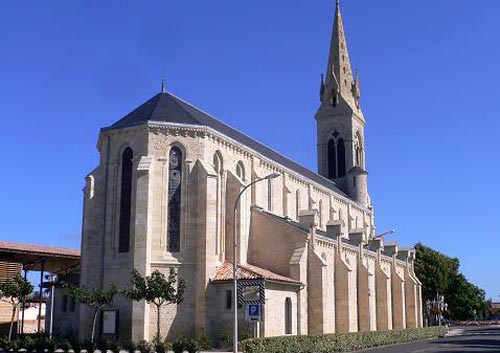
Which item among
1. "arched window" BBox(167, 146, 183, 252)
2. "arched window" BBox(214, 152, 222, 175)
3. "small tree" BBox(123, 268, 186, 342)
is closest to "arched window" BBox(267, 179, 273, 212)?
"arched window" BBox(214, 152, 222, 175)

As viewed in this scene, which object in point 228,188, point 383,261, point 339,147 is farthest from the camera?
point 339,147

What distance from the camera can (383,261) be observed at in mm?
61531

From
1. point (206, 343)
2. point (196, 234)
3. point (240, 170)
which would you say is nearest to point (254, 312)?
point (206, 343)

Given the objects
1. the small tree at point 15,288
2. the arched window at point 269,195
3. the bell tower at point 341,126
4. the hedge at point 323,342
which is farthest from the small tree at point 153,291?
the bell tower at point 341,126

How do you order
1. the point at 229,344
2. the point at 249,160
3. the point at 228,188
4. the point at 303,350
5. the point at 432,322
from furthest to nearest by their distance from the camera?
the point at 432,322, the point at 249,160, the point at 228,188, the point at 229,344, the point at 303,350

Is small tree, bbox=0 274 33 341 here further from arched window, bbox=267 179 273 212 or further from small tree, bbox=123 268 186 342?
arched window, bbox=267 179 273 212

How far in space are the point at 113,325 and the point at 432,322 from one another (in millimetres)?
78479

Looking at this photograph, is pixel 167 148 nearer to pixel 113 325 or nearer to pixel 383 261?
pixel 113 325

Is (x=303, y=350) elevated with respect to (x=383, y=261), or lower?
lower

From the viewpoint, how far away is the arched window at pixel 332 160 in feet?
253

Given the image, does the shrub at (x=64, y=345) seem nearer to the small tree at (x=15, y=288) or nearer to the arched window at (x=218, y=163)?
the small tree at (x=15, y=288)

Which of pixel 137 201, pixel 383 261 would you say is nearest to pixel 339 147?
pixel 383 261

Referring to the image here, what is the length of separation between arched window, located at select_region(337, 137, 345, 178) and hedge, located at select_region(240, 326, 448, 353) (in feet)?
104

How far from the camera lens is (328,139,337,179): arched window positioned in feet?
253
